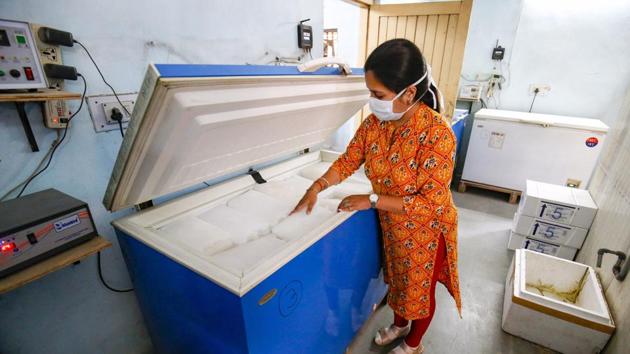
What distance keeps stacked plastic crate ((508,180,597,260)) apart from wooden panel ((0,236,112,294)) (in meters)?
2.77

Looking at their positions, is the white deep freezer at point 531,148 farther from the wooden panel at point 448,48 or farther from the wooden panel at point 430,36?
the wooden panel at point 430,36

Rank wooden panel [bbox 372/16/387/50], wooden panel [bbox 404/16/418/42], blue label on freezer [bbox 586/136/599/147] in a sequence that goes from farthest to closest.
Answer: wooden panel [bbox 372/16/387/50] < wooden panel [bbox 404/16/418/42] < blue label on freezer [bbox 586/136/599/147]

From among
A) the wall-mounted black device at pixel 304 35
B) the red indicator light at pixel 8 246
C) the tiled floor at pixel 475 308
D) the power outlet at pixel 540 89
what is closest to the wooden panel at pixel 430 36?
the power outlet at pixel 540 89

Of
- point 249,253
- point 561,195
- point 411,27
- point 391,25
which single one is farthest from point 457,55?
point 249,253

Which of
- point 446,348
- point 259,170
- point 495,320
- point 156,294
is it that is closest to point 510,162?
point 495,320

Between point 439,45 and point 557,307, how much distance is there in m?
2.52

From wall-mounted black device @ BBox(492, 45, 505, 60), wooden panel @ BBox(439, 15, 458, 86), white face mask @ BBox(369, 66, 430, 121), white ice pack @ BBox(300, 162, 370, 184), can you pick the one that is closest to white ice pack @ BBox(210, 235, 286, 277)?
white face mask @ BBox(369, 66, 430, 121)

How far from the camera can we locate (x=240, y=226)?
1259 mm

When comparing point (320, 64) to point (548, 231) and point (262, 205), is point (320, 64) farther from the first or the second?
point (548, 231)

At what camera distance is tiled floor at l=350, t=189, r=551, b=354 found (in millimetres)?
1694

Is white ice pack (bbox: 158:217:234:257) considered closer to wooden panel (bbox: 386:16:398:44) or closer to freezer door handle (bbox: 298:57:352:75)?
freezer door handle (bbox: 298:57:352:75)

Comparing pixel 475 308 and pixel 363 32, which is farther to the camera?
pixel 363 32

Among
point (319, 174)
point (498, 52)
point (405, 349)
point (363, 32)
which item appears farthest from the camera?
point (498, 52)

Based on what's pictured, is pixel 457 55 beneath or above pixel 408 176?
above
